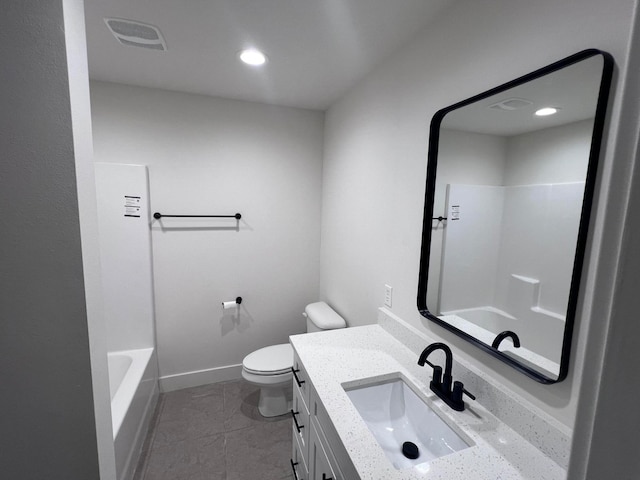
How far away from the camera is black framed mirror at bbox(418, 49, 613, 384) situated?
33.3 inches

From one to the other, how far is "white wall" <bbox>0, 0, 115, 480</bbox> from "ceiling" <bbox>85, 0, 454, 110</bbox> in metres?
0.64

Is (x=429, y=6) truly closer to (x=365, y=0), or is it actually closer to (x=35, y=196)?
(x=365, y=0)

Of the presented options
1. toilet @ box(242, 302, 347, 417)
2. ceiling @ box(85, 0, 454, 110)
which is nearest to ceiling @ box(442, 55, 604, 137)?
ceiling @ box(85, 0, 454, 110)

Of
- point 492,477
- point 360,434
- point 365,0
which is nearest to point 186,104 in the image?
point 365,0

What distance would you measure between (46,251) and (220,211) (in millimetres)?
1650

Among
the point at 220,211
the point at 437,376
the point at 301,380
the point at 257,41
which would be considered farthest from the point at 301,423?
the point at 257,41

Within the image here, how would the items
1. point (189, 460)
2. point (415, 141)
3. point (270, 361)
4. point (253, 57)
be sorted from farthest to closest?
point (270, 361) → point (189, 460) → point (253, 57) → point (415, 141)

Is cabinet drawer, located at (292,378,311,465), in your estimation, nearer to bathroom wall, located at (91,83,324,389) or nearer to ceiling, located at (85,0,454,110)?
bathroom wall, located at (91,83,324,389)

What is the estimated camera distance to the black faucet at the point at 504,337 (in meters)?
1.03

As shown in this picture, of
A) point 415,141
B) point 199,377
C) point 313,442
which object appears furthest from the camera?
point 199,377

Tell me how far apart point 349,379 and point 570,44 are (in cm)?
136

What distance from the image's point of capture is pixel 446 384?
3.74 ft

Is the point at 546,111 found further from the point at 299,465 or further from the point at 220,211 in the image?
the point at 220,211

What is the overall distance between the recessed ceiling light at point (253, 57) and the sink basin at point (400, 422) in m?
1.77
